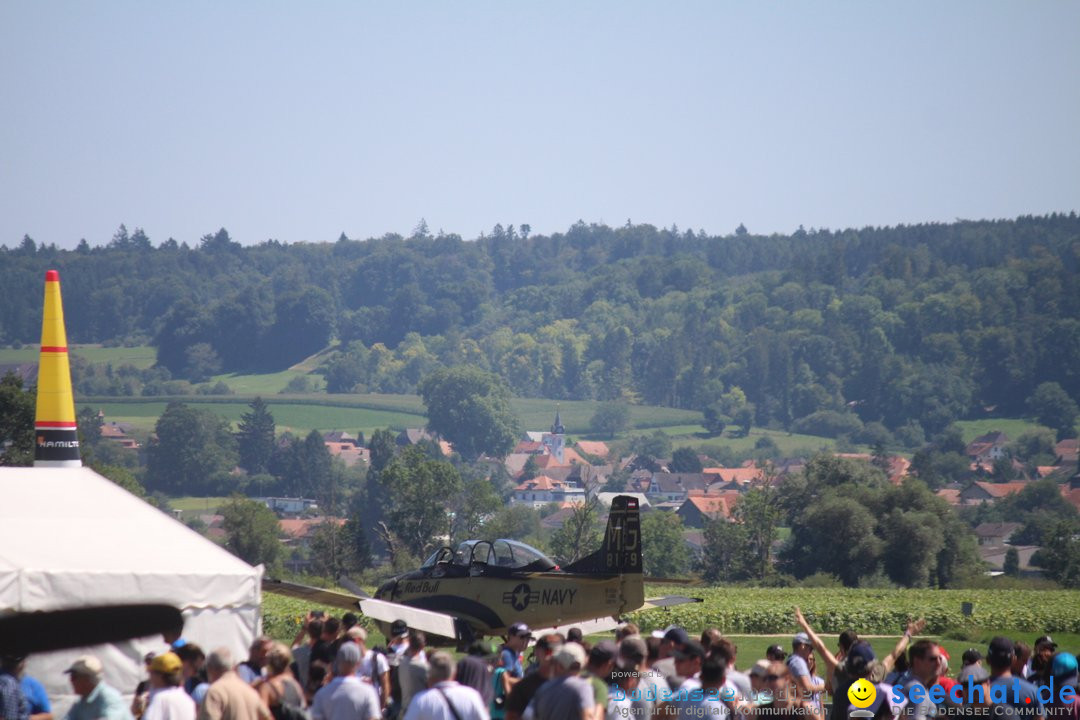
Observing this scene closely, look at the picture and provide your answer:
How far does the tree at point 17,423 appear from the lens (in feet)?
151

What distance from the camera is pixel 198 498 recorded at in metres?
147

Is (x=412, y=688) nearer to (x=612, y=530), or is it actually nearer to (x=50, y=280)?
(x=50, y=280)

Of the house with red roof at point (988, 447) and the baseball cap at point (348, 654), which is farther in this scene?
the house with red roof at point (988, 447)

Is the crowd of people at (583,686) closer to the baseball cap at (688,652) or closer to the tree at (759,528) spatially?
the baseball cap at (688,652)

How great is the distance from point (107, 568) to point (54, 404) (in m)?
3.34

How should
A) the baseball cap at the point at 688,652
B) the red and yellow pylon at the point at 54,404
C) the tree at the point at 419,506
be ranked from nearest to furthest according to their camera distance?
the baseball cap at the point at 688,652 → the red and yellow pylon at the point at 54,404 → the tree at the point at 419,506

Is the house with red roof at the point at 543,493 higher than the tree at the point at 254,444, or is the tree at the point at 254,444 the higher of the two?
the tree at the point at 254,444

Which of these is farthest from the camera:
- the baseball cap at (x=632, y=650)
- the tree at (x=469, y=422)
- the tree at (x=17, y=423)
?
the tree at (x=469, y=422)

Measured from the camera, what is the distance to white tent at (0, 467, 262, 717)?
461 inches

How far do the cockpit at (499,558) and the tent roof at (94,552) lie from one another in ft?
24.5

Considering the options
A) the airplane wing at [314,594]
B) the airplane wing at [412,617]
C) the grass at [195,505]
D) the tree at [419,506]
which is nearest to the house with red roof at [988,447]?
the grass at [195,505]

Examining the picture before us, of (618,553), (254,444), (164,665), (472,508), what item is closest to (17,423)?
(618,553)

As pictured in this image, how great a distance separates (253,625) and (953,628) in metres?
21.5

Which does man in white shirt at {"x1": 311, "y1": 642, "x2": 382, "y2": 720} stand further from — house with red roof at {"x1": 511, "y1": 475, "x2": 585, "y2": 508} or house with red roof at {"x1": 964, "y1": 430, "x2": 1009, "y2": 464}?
house with red roof at {"x1": 964, "y1": 430, "x2": 1009, "y2": 464}
